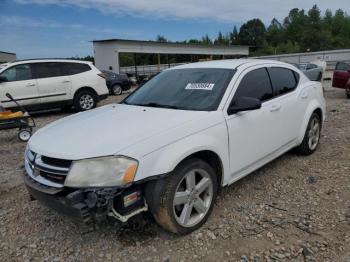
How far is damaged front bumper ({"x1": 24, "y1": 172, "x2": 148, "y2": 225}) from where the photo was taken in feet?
8.86

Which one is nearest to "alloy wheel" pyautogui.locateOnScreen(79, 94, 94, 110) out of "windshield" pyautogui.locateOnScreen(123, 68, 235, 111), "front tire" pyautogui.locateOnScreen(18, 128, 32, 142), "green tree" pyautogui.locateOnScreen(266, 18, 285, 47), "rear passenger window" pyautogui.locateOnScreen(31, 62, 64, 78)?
"rear passenger window" pyautogui.locateOnScreen(31, 62, 64, 78)

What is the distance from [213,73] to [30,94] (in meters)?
8.24

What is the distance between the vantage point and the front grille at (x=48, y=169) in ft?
9.39

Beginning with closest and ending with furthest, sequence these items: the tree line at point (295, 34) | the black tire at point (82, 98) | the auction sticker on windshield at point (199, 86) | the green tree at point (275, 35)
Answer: the auction sticker on windshield at point (199, 86) < the black tire at point (82, 98) < the tree line at point (295, 34) < the green tree at point (275, 35)

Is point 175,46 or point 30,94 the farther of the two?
point 175,46

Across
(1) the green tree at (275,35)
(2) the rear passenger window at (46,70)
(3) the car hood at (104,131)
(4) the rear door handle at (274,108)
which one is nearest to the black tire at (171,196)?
(3) the car hood at (104,131)

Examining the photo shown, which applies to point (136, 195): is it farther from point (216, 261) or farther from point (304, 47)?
point (304, 47)

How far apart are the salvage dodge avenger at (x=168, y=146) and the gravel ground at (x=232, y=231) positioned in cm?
27

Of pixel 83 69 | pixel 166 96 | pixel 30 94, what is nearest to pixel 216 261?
pixel 166 96

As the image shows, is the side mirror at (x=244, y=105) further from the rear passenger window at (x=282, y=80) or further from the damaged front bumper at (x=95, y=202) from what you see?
the damaged front bumper at (x=95, y=202)

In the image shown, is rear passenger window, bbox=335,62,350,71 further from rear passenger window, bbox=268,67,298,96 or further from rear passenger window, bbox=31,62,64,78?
rear passenger window, bbox=31,62,64,78

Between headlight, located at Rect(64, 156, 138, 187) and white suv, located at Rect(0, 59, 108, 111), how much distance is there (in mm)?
8812

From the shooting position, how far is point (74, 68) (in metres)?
11.7

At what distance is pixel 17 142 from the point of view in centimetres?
769
